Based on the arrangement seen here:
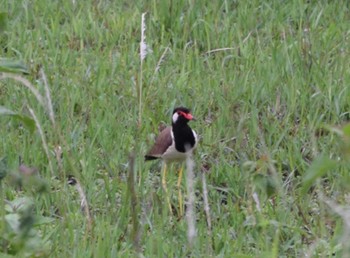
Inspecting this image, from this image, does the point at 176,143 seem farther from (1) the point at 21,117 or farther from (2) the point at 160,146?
(1) the point at 21,117

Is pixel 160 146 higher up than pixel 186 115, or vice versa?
pixel 186 115

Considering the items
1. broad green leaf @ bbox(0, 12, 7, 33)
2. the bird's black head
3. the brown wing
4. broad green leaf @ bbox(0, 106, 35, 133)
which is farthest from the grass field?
broad green leaf @ bbox(0, 12, 7, 33)

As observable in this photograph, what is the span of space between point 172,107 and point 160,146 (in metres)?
0.79

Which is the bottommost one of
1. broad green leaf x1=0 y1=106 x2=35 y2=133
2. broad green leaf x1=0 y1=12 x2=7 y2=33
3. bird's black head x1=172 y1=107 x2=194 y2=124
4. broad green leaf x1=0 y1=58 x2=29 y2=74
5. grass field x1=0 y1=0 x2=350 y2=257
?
grass field x1=0 y1=0 x2=350 y2=257

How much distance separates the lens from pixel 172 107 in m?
6.31

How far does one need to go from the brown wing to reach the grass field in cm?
8

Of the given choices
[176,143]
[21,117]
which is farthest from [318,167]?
[176,143]

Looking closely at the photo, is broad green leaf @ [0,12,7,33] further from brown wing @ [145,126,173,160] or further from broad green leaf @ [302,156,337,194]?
brown wing @ [145,126,173,160]

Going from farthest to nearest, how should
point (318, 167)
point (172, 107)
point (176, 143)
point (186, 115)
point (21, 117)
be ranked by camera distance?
point (172, 107) → point (186, 115) → point (176, 143) → point (21, 117) → point (318, 167)

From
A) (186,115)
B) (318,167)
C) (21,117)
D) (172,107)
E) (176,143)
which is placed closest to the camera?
(318,167)

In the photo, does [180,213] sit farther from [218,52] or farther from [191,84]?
[218,52]

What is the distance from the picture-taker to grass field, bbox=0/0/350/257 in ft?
15.9

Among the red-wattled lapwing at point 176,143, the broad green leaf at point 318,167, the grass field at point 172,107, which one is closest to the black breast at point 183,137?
the red-wattled lapwing at point 176,143

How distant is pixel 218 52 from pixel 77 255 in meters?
2.99
